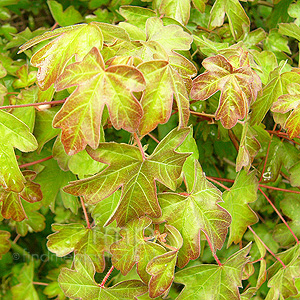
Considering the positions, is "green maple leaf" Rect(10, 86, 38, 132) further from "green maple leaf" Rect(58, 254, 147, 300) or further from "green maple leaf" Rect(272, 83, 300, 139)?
"green maple leaf" Rect(272, 83, 300, 139)

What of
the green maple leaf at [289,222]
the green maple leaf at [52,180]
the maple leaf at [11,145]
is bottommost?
the green maple leaf at [289,222]

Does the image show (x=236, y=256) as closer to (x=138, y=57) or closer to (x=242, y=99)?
(x=242, y=99)

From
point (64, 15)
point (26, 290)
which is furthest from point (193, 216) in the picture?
point (26, 290)

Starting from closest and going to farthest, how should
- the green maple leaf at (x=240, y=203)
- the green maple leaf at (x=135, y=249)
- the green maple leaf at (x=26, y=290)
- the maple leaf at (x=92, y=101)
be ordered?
the maple leaf at (x=92, y=101), the green maple leaf at (x=135, y=249), the green maple leaf at (x=240, y=203), the green maple leaf at (x=26, y=290)

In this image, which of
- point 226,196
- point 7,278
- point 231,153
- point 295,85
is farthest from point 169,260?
point 7,278

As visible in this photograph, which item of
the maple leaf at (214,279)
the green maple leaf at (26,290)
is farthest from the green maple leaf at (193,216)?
the green maple leaf at (26,290)

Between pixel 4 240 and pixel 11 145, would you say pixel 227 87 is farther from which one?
pixel 4 240

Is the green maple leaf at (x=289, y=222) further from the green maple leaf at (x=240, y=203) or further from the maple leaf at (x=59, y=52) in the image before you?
the maple leaf at (x=59, y=52)
